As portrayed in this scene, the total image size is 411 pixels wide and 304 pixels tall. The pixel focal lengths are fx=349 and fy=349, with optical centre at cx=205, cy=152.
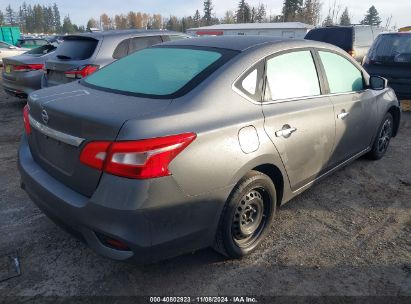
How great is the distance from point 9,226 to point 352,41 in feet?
33.1

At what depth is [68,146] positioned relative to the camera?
2.18 metres

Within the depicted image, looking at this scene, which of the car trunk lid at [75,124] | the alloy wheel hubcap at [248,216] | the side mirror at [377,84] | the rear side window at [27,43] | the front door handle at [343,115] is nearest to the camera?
the car trunk lid at [75,124]

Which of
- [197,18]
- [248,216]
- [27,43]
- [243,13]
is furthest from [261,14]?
[248,216]

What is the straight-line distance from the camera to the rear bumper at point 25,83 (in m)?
7.05

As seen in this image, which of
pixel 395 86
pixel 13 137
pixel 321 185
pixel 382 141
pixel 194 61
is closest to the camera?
pixel 194 61

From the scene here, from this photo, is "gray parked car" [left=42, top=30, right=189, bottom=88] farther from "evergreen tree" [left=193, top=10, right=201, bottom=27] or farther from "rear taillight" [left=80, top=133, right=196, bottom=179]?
"evergreen tree" [left=193, top=10, right=201, bottom=27]

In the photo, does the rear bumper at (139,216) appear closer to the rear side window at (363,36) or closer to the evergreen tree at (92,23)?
the rear side window at (363,36)

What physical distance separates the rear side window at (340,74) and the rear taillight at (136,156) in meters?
2.09

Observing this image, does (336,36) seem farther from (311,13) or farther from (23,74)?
(311,13)

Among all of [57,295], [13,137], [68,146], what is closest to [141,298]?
[57,295]

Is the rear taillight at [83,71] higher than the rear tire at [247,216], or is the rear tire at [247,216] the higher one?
the rear taillight at [83,71]

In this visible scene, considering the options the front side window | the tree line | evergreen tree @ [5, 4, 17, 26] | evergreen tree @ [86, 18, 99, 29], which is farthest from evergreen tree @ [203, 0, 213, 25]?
the front side window

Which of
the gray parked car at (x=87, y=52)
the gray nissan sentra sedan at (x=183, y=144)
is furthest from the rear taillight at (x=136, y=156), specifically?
the gray parked car at (x=87, y=52)

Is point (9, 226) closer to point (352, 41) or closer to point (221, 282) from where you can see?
point (221, 282)
